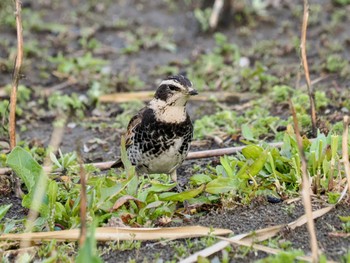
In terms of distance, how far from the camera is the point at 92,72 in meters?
10.5

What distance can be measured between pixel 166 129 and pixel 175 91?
1.10ft

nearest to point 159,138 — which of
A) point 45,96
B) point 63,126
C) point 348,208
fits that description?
point 348,208

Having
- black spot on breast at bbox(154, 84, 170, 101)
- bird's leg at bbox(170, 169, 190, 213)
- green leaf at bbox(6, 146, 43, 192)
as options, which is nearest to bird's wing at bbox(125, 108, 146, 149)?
black spot on breast at bbox(154, 84, 170, 101)

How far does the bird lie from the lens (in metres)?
6.23

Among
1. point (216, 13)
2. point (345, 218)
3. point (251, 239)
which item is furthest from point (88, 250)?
point (216, 13)

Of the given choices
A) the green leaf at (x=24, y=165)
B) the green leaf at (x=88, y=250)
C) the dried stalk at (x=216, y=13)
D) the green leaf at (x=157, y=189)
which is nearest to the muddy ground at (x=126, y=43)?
the dried stalk at (x=216, y=13)

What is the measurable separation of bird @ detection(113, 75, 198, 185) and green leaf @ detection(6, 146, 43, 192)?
3.14ft

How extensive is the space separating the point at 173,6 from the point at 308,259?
824 centimetres

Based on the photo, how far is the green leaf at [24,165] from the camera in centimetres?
582

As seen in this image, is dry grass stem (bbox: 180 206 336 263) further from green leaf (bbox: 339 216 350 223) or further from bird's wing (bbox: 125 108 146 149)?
bird's wing (bbox: 125 108 146 149)

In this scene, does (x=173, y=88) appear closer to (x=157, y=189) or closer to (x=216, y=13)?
(x=157, y=189)

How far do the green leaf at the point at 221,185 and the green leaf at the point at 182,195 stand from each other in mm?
76

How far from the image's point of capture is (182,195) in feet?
18.2

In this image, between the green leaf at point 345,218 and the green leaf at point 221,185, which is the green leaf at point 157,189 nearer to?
the green leaf at point 221,185
